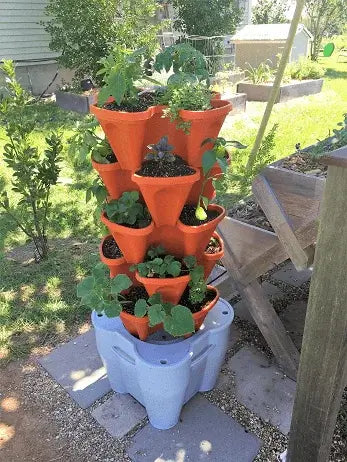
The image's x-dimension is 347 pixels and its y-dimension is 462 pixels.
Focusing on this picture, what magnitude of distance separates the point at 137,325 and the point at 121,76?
104cm

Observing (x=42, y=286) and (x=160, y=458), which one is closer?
(x=160, y=458)

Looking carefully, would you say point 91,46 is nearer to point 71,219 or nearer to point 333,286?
point 71,219

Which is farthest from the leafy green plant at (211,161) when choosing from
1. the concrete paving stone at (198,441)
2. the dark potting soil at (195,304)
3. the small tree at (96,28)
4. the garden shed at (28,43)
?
the garden shed at (28,43)

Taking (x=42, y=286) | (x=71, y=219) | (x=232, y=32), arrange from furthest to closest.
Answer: (x=232, y=32), (x=71, y=219), (x=42, y=286)

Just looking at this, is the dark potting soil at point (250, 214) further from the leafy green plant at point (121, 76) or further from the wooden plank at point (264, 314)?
the leafy green plant at point (121, 76)

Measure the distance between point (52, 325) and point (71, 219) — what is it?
1434 millimetres

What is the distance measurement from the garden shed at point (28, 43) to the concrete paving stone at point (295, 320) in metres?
7.79

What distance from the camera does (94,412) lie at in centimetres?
198

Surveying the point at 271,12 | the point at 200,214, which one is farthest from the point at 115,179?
the point at 271,12

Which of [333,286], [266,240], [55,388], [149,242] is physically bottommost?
[55,388]

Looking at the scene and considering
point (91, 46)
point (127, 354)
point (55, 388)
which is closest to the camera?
point (127, 354)

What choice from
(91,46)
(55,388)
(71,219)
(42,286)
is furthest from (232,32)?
(55,388)

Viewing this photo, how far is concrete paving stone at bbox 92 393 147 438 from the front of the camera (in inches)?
74.9

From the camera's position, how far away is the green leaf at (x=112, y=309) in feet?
5.45
